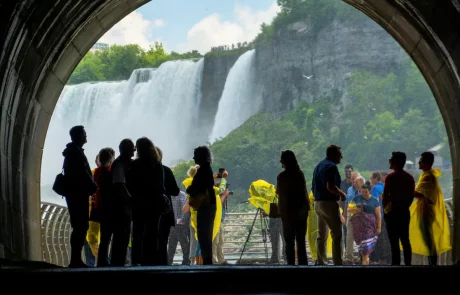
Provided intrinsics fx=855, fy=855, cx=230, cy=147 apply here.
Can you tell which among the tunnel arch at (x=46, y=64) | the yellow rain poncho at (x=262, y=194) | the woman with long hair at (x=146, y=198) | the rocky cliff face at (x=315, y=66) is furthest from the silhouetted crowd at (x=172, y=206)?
the rocky cliff face at (x=315, y=66)

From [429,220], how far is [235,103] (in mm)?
54362

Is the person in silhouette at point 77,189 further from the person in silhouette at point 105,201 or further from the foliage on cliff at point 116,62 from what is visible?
the foliage on cliff at point 116,62

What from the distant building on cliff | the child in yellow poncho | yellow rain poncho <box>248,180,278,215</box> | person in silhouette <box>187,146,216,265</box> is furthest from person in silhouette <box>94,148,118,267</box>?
the distant building on cliff

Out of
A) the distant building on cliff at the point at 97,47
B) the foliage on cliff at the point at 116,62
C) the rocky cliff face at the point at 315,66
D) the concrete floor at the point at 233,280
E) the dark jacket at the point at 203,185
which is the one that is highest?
the distant building on cliff at the point at 97,47

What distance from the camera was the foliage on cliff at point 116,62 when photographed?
81625mm

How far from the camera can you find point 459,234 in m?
10.0

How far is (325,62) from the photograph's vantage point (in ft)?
212

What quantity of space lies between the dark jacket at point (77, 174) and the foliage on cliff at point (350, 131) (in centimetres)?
4866

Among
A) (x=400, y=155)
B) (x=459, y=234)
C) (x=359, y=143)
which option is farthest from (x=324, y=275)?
(x=359, y=143)

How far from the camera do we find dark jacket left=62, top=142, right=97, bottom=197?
27.1 ft

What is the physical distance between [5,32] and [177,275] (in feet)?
9.67

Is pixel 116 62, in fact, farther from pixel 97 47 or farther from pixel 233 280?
pixel 97 47

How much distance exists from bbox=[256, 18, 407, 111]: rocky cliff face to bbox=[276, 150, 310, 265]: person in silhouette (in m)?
54.2

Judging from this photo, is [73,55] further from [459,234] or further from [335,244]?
[459,234]
